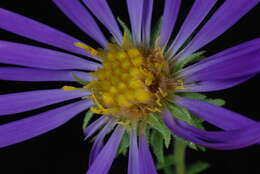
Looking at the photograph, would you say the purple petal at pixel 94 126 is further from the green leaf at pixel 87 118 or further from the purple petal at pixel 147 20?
the purple petal at pixel 147 20

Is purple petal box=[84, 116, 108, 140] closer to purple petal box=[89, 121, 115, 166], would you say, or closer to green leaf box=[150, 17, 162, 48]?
purple petal box=[89, 121, 115, 166]

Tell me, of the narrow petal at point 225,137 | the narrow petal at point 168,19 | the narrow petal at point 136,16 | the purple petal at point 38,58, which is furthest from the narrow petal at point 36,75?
the narrow petal at point 225,137

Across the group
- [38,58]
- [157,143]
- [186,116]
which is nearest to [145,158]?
[157,143]

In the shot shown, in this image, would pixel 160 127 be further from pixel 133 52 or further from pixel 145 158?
pixel 133 52

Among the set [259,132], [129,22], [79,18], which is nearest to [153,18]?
[129,22]

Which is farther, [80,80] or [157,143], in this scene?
[80,80]

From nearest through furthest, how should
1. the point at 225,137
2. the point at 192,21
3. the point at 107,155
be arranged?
the point at 225,137 → the point at 192,21 → the point at 107,155

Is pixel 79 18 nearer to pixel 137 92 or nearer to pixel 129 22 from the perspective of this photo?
pixel 129 22
